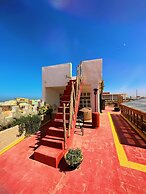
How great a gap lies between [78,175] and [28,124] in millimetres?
4613

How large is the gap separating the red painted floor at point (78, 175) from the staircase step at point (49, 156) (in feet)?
0.50

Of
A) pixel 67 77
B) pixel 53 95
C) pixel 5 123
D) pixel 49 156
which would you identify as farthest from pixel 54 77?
pixel 49 156

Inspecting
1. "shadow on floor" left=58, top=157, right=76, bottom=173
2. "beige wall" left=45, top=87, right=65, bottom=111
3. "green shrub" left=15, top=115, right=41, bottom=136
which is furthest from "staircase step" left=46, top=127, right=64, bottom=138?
"beige wall" left=45, top=87, right=65, bottom=111

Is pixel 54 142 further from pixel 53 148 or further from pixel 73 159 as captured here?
pixel 73 159

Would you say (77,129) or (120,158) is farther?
(77,129)

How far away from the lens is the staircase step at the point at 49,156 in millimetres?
3938

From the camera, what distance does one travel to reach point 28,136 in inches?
266

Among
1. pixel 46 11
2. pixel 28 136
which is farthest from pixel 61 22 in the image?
pixel 28 136

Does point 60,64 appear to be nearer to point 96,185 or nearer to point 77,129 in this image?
point 77,129

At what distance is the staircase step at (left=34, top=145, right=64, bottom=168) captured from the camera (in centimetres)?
394

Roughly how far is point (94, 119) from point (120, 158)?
3.78 metres

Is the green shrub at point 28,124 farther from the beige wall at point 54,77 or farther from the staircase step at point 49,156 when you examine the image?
the beige wall at point 54,77

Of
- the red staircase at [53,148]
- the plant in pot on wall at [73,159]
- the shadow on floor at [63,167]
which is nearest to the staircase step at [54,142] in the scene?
the red staircase at [53,148]

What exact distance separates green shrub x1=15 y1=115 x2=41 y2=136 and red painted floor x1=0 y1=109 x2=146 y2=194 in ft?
5.70
